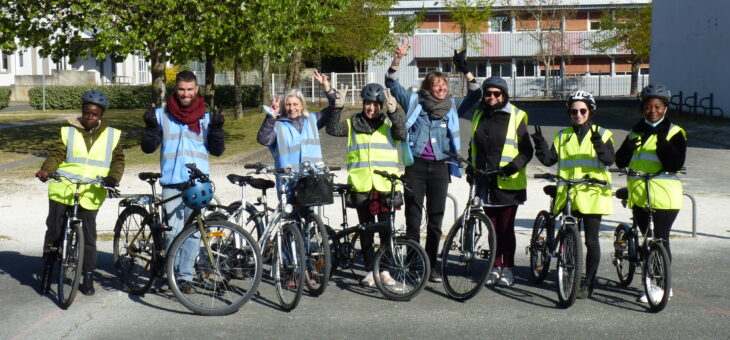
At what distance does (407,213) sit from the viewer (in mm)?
8086

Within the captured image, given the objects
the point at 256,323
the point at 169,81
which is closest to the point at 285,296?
the point at 256,323

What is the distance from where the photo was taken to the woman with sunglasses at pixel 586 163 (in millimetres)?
7480

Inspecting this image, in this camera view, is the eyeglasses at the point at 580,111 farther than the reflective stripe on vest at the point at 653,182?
Yes

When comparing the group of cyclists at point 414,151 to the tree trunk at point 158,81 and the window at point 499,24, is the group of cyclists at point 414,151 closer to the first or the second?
the tree trunk at point 158,81

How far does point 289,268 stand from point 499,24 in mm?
62027

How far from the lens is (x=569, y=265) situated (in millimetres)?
7332

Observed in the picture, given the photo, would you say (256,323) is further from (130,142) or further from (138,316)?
(130,142)

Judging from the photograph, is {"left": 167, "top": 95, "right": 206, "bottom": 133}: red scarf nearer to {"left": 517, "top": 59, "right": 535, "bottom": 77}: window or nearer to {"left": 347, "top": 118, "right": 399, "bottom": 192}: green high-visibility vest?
{"left": 347, "top": 118, "right": 399, "bottom": 192}: green high-visibility vest

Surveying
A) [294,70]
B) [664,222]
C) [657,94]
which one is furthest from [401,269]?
[294,70]

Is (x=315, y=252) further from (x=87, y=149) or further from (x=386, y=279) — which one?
(x=87, y=149)

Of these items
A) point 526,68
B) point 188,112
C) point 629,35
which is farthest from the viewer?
point 526,68

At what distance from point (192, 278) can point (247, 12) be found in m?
14.2

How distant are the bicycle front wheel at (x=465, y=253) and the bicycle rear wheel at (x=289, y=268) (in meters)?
1.27

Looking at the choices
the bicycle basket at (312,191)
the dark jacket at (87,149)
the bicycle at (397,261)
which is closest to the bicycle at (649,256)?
the bicycle at (397,261)
